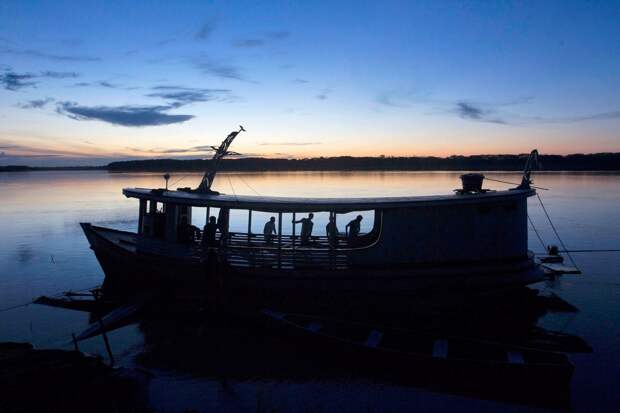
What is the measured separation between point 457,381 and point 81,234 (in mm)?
33636

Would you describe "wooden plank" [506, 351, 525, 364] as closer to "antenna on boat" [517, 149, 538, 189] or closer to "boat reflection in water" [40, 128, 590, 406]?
"boat reflection in water" [40, 128, 590, 406]

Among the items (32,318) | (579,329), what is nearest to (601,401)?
(579,329)

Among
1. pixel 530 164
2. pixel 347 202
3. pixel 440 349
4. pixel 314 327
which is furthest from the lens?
pixel 530 164

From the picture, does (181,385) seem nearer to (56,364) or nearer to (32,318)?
(56,364)

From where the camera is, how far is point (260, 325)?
51.9 ft

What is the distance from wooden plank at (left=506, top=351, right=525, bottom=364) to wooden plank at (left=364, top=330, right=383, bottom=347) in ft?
11.1

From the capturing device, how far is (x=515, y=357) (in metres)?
12.1

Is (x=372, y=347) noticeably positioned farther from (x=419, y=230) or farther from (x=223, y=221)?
(x=223, y=221)

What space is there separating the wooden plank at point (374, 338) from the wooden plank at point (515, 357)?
11.1ft

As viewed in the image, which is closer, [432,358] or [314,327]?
[432,358]

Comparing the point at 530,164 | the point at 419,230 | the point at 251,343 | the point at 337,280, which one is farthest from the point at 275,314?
the point at 530,164

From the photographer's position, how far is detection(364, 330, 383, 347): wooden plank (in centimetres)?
1304

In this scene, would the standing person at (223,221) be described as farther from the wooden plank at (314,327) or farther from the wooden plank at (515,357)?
the wooden plank at (515,357)

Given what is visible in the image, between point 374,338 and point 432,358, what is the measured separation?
1.86 meters
